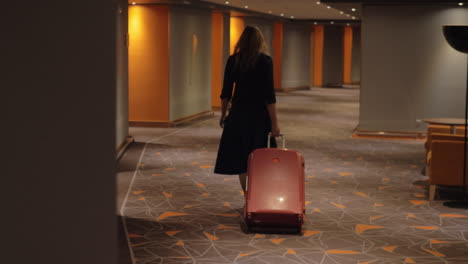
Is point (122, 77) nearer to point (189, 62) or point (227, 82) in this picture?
point (189, 62)

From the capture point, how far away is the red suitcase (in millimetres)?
5020

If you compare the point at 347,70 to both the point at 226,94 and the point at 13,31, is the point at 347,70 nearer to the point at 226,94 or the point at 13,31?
the point at 226,94

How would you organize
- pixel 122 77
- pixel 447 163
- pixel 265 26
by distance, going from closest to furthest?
pixel 447 163
pixel 122 77
pixel 265 26

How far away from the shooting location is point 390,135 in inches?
478

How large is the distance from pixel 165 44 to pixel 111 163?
466 inches

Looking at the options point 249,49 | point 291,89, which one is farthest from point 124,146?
point 291,89

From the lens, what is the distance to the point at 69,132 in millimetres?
1366

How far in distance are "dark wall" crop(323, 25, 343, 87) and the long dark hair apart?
2665 centimetres

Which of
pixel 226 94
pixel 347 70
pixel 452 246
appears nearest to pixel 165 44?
pixel 226 94

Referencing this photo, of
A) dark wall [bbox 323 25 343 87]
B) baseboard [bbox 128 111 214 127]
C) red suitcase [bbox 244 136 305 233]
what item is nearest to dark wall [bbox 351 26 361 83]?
dark wall [bbox 323 25 343 87]

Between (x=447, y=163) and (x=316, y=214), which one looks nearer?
(x=316, y=214)

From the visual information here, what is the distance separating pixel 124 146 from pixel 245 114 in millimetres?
5140

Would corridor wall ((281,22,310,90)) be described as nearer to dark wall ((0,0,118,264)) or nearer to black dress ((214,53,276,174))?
black dress ((214,53,276,174))

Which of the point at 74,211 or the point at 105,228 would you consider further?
the point at 105,228
